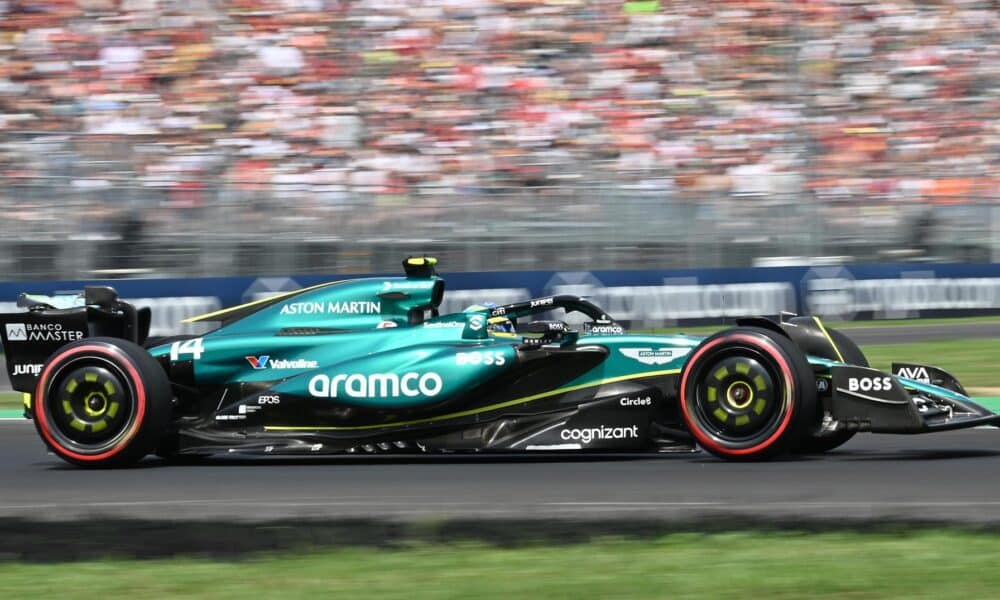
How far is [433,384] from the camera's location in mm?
7621

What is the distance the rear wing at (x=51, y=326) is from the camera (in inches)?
323

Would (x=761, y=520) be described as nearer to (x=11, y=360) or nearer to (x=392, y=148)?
(x=11, y=360)

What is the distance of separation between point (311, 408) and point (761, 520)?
9.57ft

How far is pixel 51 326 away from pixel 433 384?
92.5 inches

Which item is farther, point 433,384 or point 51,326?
point 51,326

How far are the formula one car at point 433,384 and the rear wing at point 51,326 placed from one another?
0.01 meters

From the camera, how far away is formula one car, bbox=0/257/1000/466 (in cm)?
723

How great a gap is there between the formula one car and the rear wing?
0.01m

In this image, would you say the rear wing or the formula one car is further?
the rear wing

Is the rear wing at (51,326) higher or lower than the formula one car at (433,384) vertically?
higher

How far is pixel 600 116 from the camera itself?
760 inches

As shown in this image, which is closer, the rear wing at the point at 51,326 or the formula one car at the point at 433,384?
the formula one car at the point at 433,384

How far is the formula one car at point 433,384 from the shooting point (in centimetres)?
723

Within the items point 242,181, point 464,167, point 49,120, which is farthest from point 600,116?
point 49,120
